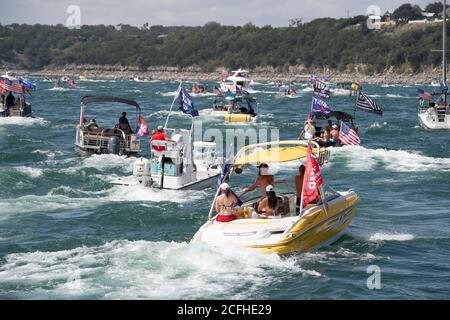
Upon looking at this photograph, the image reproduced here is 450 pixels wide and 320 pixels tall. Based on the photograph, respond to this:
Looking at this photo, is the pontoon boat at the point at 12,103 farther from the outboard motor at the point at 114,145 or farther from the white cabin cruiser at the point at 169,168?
the white cabin cruiser at the point at 169,168

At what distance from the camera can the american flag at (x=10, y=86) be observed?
50934 millimetres

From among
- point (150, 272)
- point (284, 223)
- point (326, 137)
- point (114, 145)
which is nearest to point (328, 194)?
point (284, 223)

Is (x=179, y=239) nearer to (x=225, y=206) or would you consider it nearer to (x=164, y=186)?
(x=225, y=206)

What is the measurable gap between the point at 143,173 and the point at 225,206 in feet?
27.5

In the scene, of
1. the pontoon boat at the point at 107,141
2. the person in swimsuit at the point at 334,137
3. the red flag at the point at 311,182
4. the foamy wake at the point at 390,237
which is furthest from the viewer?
the person in swimsuit at the point at 334,137

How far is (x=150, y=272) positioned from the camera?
56.4 feet

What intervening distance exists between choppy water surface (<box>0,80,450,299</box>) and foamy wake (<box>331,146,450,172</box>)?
0.06 meters

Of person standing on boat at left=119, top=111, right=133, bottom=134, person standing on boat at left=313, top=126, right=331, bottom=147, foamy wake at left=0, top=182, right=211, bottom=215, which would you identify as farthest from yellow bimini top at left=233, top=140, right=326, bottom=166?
person standing on boat at left=313, top=126, right=331, bottom=147

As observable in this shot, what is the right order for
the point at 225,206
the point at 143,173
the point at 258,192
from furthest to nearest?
the point at 143,173 → the point at 258,192 → the point at 225,206

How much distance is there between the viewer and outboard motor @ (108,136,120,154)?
117ft

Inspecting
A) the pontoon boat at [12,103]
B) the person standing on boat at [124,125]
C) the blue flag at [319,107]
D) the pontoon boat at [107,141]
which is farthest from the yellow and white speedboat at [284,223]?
the pontoon boat at [12,103]

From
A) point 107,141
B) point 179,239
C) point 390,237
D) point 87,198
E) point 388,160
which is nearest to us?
point 179,239

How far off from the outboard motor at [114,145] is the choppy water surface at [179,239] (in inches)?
19.3
